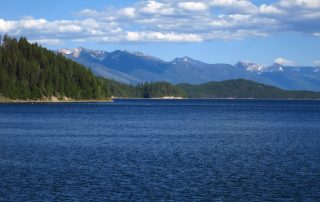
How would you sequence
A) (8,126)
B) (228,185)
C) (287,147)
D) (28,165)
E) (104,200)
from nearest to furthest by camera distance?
(104,200), (228,185), (28,165), (287,147), (8,126)

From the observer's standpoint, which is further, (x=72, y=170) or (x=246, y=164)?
(x=246, y=164)

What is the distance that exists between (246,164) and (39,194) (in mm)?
24068

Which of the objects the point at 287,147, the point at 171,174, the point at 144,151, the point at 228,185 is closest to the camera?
the point at 228,185

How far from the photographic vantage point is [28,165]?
186ft

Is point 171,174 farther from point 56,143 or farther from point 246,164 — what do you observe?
point 56,143

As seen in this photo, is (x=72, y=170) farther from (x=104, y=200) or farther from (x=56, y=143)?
(x=56, y=143)

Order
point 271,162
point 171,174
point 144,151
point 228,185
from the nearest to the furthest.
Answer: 1. point 228,185
2. point 171,174
3. point 271,162
4. point 144,151

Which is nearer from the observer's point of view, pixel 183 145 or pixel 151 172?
pixel 151 172

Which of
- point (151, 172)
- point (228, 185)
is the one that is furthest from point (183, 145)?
point (228, 185)

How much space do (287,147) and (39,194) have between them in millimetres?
44089

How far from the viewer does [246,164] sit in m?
58.7

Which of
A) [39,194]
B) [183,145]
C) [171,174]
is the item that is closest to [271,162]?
Result: [171,174]

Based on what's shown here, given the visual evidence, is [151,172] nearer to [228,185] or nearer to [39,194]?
[228,185]

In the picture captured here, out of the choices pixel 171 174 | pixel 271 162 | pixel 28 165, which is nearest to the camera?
pixel 171 174
